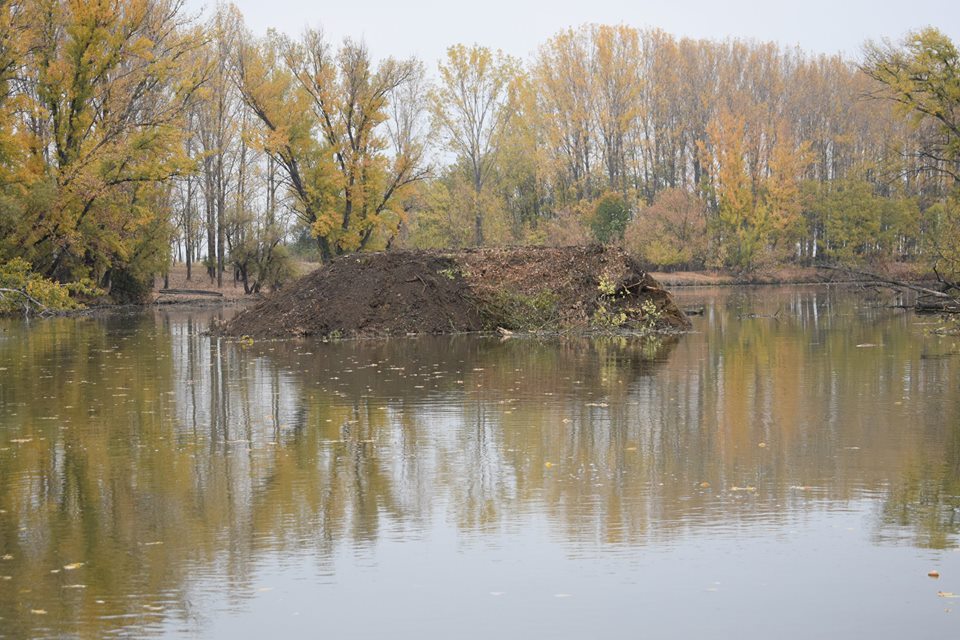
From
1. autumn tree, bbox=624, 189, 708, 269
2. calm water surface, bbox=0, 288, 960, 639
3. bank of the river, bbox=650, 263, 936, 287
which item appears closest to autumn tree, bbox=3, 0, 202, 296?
calm water surface, bbox=0, 288, 960, 639

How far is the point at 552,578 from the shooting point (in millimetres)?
6188

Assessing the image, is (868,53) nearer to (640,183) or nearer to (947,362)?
(947,362)

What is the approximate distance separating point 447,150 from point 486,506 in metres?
69.3

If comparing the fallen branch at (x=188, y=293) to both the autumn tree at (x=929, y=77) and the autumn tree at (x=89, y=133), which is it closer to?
the autumn tree at (x=89, y=133)

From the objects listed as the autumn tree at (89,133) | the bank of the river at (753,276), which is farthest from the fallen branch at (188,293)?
the bank of the river at (753,276)

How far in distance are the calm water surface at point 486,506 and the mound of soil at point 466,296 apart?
11283 millimetres

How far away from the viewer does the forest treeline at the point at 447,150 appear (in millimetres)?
40500

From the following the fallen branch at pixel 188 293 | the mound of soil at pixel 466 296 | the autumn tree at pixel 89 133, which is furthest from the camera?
the fallen branch at pixel 188 293

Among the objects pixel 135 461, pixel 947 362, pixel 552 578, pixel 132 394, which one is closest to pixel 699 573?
pixel 552 578

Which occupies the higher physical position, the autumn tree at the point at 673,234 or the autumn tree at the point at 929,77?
the autumn tree at the point at 929,77

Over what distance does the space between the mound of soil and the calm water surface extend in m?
11.3

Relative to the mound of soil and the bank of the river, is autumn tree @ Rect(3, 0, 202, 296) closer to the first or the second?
the mound of soil

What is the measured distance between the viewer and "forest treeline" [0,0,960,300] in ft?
133

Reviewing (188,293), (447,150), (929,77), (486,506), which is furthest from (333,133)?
(486,506)
